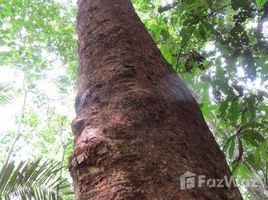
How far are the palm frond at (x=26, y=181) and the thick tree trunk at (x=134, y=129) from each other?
53.8 inches

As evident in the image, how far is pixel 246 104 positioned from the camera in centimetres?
216

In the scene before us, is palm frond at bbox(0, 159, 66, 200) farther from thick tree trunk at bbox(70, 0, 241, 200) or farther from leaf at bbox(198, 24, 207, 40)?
leaf at bbox(198, 24, 207, 40)

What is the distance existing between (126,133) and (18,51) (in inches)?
259

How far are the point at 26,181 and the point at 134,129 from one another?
1.81 m

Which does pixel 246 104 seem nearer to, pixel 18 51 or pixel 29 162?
pixel 29 162

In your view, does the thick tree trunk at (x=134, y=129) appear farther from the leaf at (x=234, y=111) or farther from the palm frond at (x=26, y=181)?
the palm frond at (x=26, y=181)

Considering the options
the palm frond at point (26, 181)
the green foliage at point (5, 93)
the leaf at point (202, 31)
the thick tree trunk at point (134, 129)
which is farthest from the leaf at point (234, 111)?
the green foliage at point (5, 93)

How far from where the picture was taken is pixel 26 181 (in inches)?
93.0

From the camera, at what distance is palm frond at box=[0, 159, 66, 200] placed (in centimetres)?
229

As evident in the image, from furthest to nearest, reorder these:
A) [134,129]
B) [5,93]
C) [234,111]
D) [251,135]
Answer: [5,93]
[234,111]
[251,135]
[134,129]

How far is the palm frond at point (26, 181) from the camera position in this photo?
2.29 meters

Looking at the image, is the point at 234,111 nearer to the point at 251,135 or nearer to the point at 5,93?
the point at 251,135

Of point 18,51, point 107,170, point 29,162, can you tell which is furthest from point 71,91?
point 107,170

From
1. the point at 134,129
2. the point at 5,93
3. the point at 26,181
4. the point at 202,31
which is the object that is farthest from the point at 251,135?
the point at 5,93
